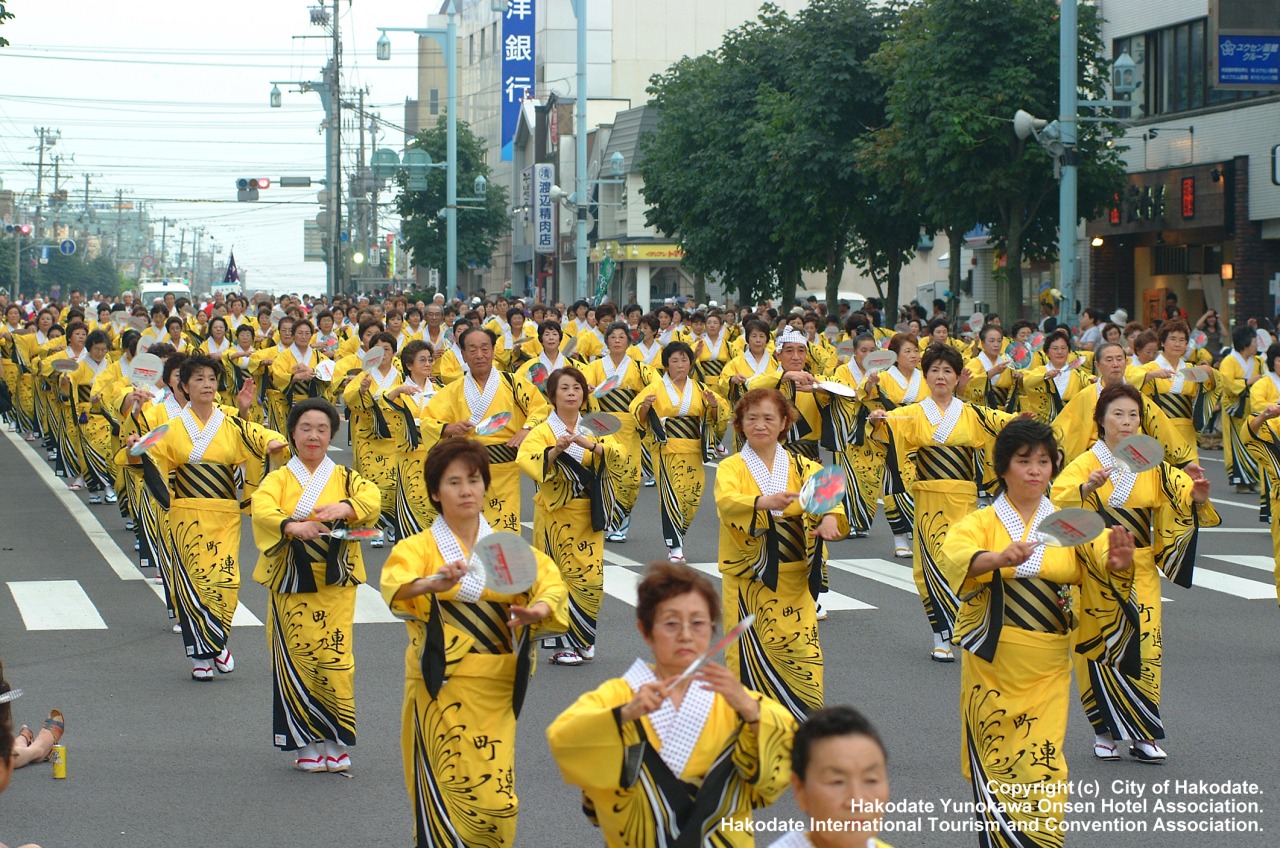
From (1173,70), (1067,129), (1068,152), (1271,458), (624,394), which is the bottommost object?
(1271,458)

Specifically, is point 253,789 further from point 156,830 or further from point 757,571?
point 757,571

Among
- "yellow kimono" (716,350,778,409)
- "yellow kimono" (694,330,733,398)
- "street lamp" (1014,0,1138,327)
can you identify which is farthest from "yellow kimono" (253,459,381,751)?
"street lamp" (1014,0,1138,327)

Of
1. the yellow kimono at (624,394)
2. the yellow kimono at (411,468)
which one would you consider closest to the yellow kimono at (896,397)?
the yellow kimono at (624,394)

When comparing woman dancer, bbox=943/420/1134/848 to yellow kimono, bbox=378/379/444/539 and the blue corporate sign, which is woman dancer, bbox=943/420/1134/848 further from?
the blue corporate sign

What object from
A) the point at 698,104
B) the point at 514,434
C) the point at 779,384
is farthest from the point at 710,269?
the point at 514,434

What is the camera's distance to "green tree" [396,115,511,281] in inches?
2613

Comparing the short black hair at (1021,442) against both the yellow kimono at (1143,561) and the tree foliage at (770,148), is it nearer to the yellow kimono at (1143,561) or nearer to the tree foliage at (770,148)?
the yellow kimono at (1143,561)

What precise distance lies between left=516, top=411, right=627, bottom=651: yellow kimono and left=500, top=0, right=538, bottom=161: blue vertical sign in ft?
218

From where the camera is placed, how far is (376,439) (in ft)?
48.3

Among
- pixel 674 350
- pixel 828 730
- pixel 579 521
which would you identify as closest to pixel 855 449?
pixel 674 350

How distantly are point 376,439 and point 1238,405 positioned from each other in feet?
26.8

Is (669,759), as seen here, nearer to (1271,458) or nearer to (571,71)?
(1271,458)

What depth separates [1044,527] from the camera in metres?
5.89

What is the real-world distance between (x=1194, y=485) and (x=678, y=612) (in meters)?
4.02
